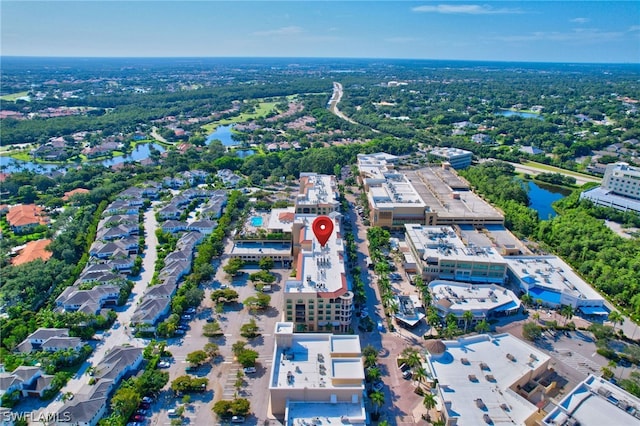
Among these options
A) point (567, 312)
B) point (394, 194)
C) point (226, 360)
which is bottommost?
point (226, 360)

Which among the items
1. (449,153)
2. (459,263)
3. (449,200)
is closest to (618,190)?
(449,200)

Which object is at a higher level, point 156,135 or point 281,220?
point 156,135

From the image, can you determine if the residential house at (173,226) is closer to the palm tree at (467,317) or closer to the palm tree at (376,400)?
the palm tree at (376,400)

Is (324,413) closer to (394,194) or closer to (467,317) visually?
(467,317)

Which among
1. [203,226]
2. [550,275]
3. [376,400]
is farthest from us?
[203,226]

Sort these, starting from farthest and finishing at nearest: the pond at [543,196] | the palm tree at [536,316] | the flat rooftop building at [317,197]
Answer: the pond at [543,196] < the flat rooftop building at [317,197] < the palm tree at [536,316]

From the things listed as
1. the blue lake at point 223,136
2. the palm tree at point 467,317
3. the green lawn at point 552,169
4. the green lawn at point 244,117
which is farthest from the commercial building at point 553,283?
the green lawn at point 244,117

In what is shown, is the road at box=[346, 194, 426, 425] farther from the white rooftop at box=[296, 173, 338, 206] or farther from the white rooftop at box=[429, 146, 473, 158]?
the white rooftop at box=[429, 146, 473, 158]
